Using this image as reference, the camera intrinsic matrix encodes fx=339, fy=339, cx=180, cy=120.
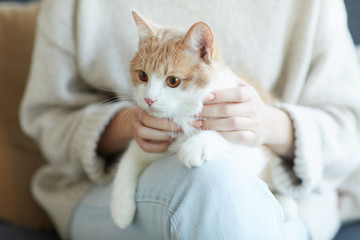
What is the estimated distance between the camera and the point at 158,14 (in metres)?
0.91

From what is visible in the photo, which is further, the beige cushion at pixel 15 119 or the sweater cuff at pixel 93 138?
the beige cushion at pixel 15 119

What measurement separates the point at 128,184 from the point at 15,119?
0.83m

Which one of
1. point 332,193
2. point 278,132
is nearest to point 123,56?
point 278,132

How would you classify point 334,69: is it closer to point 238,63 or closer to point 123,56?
point 238,63

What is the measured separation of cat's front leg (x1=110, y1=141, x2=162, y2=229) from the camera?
0.89 meters

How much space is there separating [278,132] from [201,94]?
1.01 ft

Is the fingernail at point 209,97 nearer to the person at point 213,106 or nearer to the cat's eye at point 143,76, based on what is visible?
the person at point 213,106

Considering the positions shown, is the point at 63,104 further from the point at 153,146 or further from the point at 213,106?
the point at 213,106

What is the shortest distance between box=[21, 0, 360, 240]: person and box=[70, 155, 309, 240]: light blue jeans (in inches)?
0.4

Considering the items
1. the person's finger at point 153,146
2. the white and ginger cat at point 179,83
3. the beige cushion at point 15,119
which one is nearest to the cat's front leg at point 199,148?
the white and ginger cat at point 179,83

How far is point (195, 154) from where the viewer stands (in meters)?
0.77

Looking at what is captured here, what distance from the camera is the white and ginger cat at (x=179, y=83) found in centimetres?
79

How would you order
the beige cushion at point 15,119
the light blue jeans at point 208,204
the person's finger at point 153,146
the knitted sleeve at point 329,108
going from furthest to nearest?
1. the beige cushion at point 15,119
2. the knitted sleeve at point 329,108
3. the person's finger at point 153,146
4. the light blue jeans at point 208,204

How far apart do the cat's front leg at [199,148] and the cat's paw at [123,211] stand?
0.21m
